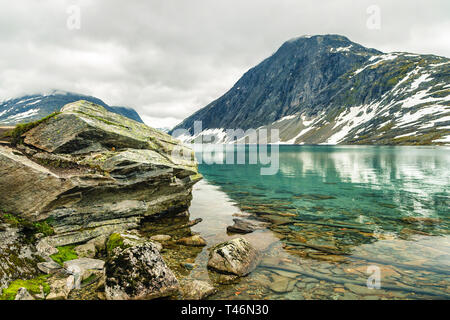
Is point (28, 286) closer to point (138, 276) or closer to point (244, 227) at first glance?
point (138, 276)

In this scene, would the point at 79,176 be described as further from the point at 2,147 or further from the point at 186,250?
the point at 186,250

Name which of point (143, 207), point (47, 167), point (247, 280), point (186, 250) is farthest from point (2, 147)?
point (247, 280)

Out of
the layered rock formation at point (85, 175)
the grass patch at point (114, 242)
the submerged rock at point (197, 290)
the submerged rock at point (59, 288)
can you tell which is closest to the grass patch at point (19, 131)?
the layered rock formation at point (85, 175)

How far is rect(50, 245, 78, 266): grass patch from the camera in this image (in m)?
11.0

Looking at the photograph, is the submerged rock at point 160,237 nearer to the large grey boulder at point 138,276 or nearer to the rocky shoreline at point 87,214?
the rocky shoreline at point 87,214

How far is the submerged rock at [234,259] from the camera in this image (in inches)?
434

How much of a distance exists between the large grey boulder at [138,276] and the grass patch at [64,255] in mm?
3216

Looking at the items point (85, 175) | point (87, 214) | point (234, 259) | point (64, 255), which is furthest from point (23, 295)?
point (234, 259)

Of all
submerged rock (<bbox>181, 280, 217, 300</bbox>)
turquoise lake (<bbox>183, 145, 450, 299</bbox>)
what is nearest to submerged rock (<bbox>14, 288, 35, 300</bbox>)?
submerged rock (<bbox>181, 280, 217, 300</bbox>)

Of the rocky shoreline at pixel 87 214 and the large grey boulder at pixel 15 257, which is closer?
the large grey boulder at pixel 15 257

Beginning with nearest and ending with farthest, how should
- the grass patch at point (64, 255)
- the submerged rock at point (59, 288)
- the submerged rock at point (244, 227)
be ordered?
1. the submerged rock at point (59, 288)
2. the grass patch at point (64, 255)
3. the submerged rock at point (244, 227)

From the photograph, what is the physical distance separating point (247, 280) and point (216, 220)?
34.7 ft

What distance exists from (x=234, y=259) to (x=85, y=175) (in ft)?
29.6

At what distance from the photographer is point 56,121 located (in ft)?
47.9
